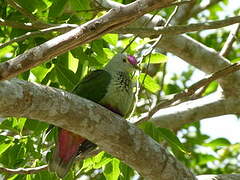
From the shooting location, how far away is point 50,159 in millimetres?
3312

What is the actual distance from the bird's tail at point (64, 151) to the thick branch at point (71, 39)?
1034 millimetres

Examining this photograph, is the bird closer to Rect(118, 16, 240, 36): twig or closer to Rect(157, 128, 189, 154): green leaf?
Rect(157, 128, 189, 154): green leaf

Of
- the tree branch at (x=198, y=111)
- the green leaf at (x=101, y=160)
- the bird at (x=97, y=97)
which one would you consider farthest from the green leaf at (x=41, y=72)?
the tree branch at (x=198, y=111)

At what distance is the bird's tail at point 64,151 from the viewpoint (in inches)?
130

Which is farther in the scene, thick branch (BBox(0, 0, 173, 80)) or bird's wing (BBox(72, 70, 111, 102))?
bird's wing (BBox(72, 70, 111, 102))

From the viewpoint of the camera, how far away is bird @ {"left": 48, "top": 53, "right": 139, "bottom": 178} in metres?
3.38

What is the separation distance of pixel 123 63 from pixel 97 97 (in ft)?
1.76

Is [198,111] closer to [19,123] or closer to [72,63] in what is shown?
[72,63]

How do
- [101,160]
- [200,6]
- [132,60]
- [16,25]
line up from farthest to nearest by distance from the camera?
[200,6]
[132,60]
[101,160]
[16,25]

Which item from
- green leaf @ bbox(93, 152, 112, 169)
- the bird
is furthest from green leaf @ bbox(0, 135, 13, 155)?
green leaf @ bbox(93, 152, 112, 169)

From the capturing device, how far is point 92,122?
109 inches

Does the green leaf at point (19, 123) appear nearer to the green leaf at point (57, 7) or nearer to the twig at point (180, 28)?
the green leaf at point (57, 7)

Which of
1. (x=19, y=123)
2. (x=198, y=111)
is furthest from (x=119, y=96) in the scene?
(x=198, y=111)

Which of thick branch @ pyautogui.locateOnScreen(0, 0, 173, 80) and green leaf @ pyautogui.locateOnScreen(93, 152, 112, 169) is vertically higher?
thick branch @ pyautogui.locateOnScreen(0, 0, 173, 80)
